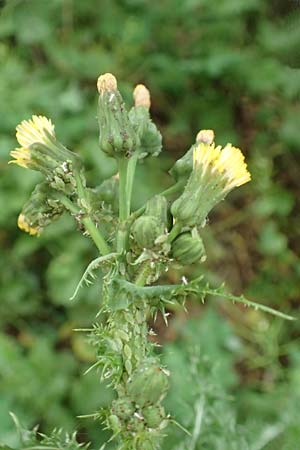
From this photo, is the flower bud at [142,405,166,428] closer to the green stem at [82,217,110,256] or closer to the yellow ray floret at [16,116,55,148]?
the green stem at [82,217,110,256]

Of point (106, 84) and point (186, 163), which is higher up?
point (106, 84)

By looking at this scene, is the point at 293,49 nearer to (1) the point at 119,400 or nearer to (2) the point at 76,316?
(2) the point at 76,316

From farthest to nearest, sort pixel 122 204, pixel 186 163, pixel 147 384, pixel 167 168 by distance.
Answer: pixel 167 168 → pixel 186 163 → pixel 122 204 → pixel 147 384

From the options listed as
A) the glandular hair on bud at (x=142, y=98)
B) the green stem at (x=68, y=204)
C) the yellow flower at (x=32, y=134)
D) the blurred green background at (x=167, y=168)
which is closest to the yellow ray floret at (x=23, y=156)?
the yellow flower at (x=32, y=134)

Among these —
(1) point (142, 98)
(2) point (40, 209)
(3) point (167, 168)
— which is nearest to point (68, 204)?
(2) point (40, 209)

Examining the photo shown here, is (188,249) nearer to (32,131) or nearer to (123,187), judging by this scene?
(123,187)

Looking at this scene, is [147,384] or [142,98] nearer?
[147,384]

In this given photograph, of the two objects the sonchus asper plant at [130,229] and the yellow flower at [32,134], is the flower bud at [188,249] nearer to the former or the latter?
the sonchus asper plant at [130,229]

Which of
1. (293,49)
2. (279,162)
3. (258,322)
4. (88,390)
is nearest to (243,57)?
(293,49)

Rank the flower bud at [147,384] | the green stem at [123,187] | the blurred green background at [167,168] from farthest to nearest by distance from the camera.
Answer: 1. the blurred green background at [167,168]
2. the green stem at [123,187]
3. the flower bud at [147,384]
